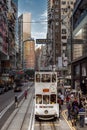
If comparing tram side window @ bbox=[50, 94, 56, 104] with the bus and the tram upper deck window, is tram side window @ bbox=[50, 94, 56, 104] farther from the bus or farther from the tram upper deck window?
the tram upper deck window

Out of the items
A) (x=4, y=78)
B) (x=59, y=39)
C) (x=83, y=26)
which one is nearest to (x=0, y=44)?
(x=4, y=78)

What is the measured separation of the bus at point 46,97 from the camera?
96.6 feet

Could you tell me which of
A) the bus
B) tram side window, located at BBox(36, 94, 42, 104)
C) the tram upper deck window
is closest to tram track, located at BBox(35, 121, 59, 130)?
the bus

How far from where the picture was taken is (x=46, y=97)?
29.8 meters

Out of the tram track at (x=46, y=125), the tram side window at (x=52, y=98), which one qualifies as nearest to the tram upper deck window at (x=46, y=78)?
the tram side window at (x=52, y=98)

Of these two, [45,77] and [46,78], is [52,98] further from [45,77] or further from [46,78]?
[45,77]

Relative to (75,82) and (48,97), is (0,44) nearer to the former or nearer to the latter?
(75,82)

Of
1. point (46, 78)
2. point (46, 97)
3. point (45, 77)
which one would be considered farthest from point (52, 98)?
point (45, 77)

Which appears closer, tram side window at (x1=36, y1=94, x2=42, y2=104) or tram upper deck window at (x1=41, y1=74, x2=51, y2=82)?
tram side window at (x1=36, y1=94, x2=42, y2=104)

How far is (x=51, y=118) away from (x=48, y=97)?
1.73m

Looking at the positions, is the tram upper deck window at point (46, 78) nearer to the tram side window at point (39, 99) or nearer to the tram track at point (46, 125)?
the tram side window at point (39, 99)

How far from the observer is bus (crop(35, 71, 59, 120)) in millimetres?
29438

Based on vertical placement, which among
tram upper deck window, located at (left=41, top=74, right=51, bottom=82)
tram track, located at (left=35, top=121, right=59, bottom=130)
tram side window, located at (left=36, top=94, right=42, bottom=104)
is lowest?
tram track, located at (left=35, top=121, right=59, bottom=130)

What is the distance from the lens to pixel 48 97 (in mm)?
29812
